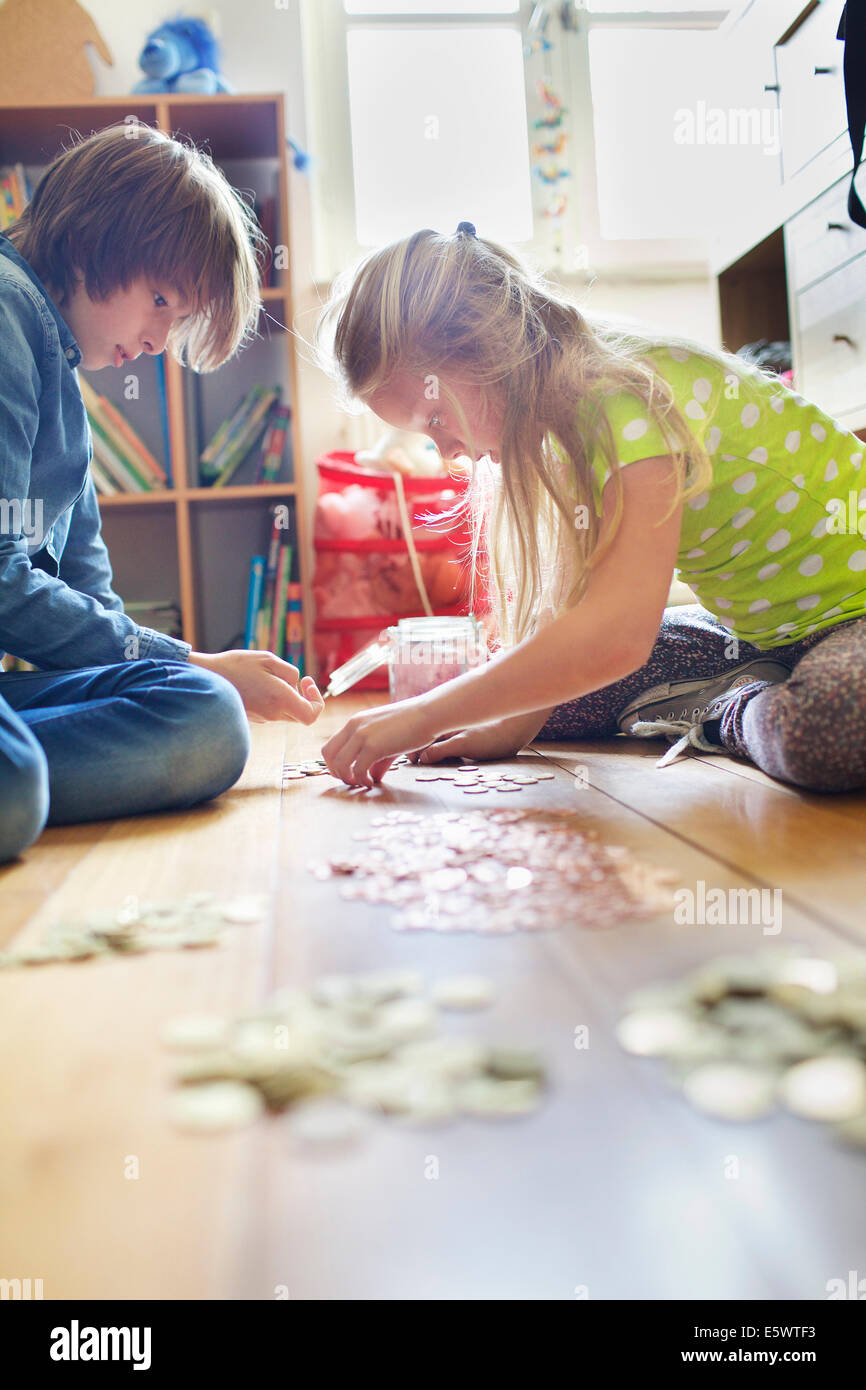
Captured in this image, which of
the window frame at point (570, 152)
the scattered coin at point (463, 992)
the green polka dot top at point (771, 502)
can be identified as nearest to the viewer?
the scattered coin at point (463, 992)

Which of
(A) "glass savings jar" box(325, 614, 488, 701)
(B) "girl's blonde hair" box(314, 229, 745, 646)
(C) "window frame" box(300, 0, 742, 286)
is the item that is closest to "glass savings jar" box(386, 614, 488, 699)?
(A) "glass savings jar" box(325, 614, 488, 701)

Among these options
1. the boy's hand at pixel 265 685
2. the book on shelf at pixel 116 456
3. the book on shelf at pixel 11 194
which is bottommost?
the boy's hand at pixel 265 685

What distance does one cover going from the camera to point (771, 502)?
122cm

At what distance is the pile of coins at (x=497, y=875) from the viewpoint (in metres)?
0.74

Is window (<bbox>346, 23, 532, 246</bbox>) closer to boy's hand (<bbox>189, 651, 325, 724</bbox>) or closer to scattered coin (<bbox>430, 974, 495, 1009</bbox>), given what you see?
boy's hand (<bbox>189, 651, 325, 724</bbox>)

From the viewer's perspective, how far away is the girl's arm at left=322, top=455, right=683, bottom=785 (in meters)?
1.06

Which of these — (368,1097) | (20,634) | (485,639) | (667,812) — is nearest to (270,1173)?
(368,1097)

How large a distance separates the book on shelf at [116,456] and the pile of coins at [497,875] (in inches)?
78.4

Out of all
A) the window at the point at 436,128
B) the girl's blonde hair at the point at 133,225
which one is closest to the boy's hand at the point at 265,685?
the girl's blonde hair at the point at 133,225

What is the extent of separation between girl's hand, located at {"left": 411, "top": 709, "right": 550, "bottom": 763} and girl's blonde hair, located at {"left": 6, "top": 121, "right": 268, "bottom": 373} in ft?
2.02

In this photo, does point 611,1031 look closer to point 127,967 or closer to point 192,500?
point 127,967

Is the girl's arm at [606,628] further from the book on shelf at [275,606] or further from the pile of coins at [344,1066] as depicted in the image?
the book on shelf at [275,606]

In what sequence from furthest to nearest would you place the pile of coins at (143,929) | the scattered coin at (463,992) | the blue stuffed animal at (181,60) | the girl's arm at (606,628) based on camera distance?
the blue stuffed animal at (181,60), the girl's arm at (606,628), the pile of coins at (143,929), the scattered coin at (463,992)
